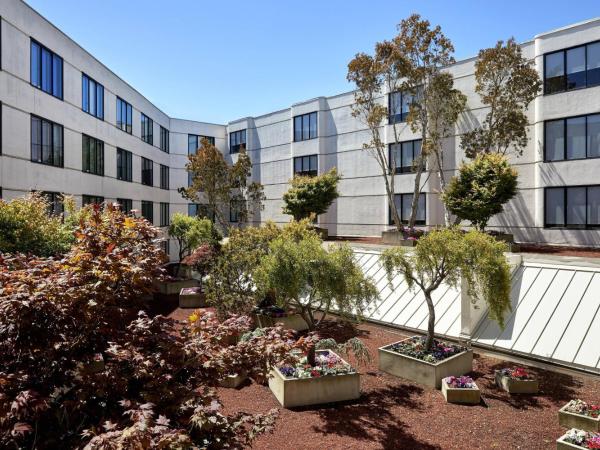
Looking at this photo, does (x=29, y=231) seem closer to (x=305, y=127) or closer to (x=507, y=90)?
(x=507, y=90)

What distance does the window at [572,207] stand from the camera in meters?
23.2

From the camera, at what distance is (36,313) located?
440cm

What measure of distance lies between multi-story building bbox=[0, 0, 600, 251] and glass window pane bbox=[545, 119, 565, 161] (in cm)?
6

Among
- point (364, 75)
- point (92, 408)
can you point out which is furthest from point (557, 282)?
point (364, 75)

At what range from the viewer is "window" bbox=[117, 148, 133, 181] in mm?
29688

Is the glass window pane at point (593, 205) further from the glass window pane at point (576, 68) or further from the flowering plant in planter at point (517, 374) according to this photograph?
the flowering plant in planter at point (517, 374)

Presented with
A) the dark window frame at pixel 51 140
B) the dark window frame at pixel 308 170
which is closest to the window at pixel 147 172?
the dark window frame at pixel 308 170

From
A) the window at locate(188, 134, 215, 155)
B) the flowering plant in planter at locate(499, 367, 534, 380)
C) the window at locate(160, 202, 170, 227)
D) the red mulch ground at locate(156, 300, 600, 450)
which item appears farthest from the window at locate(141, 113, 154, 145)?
the flowering plant in planter at locate(499, 367, 534, 380)

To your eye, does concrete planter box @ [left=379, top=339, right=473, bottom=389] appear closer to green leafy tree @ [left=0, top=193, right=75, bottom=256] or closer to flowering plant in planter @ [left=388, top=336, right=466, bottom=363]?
flowering plant in planter @ [left=388, top=336, right=466, bottom=363]

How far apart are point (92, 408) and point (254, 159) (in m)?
39.0

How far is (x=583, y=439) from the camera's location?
790 centimetres

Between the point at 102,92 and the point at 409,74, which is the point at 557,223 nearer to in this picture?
the point at 409,74

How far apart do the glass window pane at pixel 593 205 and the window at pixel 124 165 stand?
29.2 m

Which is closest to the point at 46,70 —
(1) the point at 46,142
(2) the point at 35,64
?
(2) the point at 35,64
